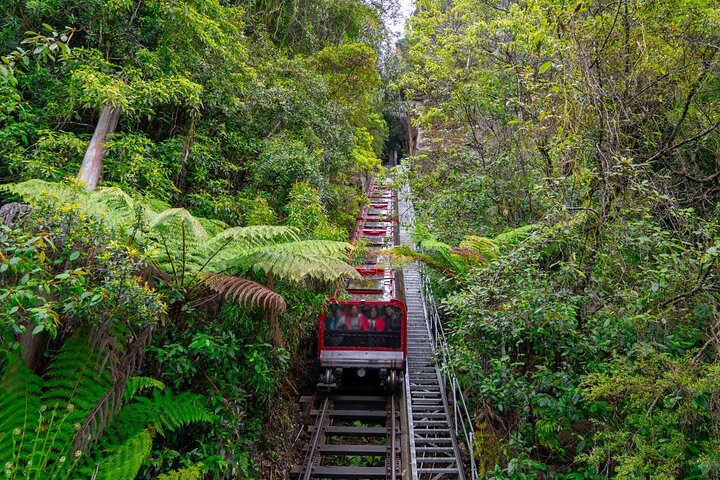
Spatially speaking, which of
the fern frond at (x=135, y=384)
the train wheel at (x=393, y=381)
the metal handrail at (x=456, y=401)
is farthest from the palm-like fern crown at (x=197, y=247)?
the train wheel at (x=393, y=381)

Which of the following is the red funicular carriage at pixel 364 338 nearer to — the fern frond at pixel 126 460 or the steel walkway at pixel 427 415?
the steel walkway at pixel 427 415

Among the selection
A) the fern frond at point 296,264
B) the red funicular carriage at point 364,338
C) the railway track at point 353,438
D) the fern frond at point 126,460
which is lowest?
the railway track at point 353,438

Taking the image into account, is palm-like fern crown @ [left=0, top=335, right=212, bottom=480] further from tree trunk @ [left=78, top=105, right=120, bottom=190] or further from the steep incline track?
the steep incline track

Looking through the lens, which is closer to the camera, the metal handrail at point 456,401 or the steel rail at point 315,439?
the metal handrail at point 456,401

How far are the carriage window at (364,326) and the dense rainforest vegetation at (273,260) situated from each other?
937 mm

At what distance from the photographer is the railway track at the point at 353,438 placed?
19.6ft

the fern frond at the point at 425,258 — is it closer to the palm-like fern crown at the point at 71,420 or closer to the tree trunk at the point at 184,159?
the tree trunk at the point at 184,159

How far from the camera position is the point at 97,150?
560 centimetres

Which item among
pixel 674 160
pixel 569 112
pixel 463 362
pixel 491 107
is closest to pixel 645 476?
pixel 463 362

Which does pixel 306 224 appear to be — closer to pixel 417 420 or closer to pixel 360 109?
pixel 417 420

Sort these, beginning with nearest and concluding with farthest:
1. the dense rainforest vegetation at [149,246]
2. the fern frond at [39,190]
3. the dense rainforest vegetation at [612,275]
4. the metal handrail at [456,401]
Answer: the dense rainforest vegetation at [149,246] → the dense rainforest vegetation at [612,275] → the fern frond at [39,190] → the metal handrail at [456,401]

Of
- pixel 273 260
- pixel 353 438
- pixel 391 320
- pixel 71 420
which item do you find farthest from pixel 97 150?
pixel 353 438

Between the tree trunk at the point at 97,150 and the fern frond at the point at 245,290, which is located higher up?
the tree trunk at the point at 97,150

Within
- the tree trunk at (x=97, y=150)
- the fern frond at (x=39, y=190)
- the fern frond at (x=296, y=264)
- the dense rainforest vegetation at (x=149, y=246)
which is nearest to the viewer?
the dense rainforest vegetation at (x=149, y=246)
